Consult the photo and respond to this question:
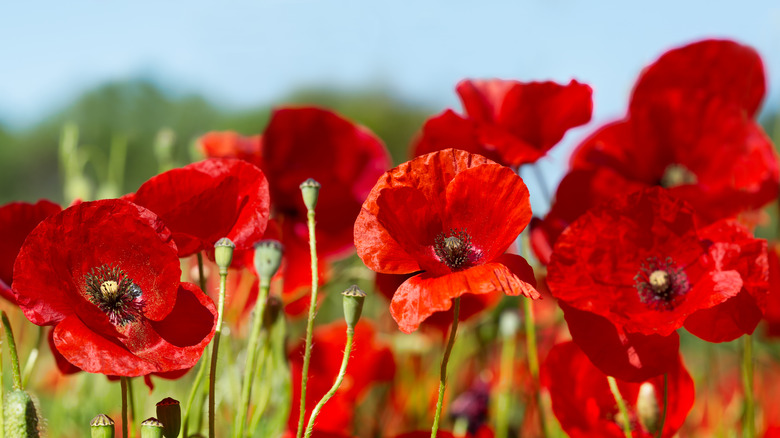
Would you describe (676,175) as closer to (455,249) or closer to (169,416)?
(455,249)

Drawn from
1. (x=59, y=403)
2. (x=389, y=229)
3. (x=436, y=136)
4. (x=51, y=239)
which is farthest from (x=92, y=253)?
(x=59, y=403)

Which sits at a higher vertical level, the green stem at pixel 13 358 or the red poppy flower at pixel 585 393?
the green stem at pixel 13 358

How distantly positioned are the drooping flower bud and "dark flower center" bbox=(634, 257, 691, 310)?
28 centimetres

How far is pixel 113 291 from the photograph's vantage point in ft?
Answer: 1.66

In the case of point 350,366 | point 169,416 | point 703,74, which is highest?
point 703,74

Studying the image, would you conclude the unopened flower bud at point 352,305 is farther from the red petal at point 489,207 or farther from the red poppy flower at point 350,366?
the red poppy flower at point 350,366

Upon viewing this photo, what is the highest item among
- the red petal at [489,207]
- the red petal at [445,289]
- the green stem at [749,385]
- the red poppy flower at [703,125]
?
the red poppy flower at [703,125]

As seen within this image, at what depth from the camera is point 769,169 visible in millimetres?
801

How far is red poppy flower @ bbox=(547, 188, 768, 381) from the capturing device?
546 millimetres

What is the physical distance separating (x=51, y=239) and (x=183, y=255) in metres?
0.09

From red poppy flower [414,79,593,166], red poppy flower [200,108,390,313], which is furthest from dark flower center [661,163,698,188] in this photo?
red poppy flower [200,108,390,313]

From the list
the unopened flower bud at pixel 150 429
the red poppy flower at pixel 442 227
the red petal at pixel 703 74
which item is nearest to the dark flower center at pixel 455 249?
the red poppy flower at pixel 442 227

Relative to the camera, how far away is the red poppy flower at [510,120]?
0.70 metres

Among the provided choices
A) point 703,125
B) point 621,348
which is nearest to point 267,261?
point 621,348
